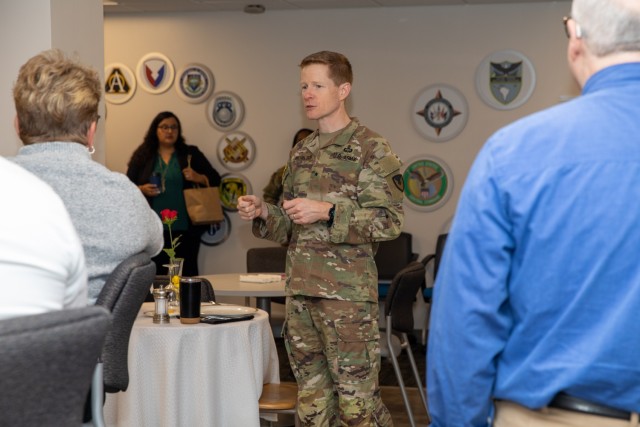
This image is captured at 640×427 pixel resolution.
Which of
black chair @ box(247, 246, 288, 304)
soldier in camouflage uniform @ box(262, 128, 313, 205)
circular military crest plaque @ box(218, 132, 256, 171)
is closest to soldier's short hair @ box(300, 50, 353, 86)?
soldier in camouflage uniform @ box(262, 128, 313, 205)

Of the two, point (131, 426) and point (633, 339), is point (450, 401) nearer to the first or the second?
point (633, 339)

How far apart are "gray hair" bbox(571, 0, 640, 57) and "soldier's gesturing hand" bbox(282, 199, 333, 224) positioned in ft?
6.47

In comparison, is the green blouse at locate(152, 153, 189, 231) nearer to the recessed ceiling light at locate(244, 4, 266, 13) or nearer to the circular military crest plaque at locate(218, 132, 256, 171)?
the circular military crest plaque at locate(218, 132, 256, 171)

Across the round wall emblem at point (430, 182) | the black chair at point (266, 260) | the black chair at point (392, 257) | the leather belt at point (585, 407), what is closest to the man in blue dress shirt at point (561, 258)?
the leather belt at point (585, 407)

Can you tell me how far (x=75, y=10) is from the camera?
467 centimetres

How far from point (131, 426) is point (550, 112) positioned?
2491 millimetres

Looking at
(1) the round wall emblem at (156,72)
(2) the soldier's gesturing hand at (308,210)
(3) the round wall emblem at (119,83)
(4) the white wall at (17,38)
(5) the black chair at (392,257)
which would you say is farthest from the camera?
(3) the round wall emblem at (119,83)

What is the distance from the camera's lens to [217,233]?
30.3 feet

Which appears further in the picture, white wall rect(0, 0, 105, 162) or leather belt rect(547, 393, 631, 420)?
white wall rect(0, 0, 105, 162)

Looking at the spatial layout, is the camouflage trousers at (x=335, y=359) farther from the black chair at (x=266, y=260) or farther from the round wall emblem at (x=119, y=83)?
the round wall emblem at (x=119, y=83)

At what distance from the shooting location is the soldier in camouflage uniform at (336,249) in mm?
3836

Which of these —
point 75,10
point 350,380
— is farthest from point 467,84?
point 350,380

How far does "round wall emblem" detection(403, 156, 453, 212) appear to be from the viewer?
8703 mm

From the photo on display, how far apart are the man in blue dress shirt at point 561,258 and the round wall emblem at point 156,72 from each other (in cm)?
765
